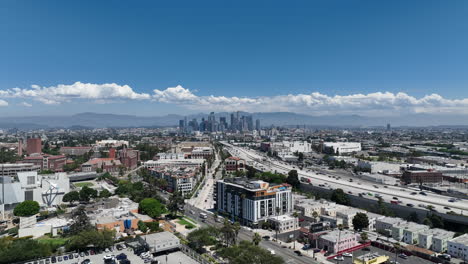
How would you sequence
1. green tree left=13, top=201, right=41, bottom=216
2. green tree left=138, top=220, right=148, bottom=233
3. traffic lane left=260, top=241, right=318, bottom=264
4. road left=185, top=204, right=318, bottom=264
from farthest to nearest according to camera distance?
green tree left=13, top=201, right=41, bottom=216 < green tree left=138, top=220, right=148, bottom=233 < road left=185, top=204, right=318, bottom=264 < traffic lane left=260, top=241, right=318, bottom=264

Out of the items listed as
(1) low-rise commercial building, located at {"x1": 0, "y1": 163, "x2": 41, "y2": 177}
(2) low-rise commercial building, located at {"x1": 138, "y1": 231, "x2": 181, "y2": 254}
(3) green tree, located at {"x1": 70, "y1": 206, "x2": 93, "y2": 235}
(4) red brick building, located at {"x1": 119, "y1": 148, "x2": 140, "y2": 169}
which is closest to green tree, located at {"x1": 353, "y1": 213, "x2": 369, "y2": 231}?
(2) low-rise commercial building, located at {"x1": 138, "y1": 231, "x2": 181, "y2": 254}

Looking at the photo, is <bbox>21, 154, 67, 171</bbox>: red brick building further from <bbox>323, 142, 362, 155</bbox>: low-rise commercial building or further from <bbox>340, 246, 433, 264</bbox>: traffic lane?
<bbox>323, 142, 362, 155</bbox>: low-rise commercial building

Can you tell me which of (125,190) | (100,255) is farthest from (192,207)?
(100,255)

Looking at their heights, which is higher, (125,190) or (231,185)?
(231,185)

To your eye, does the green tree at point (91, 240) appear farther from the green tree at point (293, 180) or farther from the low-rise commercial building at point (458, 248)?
the green tree at point (293, 180)

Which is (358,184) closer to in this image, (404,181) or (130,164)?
(404,181)

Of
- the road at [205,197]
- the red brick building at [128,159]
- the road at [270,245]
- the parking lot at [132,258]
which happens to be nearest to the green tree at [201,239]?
the parking lot at [132,258]

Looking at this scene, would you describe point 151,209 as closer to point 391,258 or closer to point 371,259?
point 371,259

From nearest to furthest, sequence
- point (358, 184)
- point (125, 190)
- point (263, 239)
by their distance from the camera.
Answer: point (263, 239) → point (125, 190) → point (358, 184)
